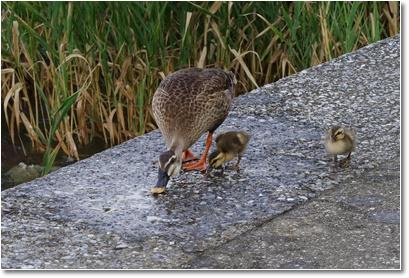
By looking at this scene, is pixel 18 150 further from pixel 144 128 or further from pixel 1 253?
pixel 1 253

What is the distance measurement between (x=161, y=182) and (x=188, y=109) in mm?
453

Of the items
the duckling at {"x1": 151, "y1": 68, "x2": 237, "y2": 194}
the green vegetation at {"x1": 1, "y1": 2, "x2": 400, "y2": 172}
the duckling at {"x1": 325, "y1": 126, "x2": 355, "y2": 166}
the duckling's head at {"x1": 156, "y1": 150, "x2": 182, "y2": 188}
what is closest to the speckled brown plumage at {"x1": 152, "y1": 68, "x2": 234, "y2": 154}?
the duckling at {"x1": 151, "y1": 68, "x2": 237, "y2": 194}

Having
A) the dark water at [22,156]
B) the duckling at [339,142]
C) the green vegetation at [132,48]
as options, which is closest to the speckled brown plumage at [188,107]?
the duckling at [339,142]

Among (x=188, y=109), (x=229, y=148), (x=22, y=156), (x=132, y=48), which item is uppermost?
(x=188, y=109)

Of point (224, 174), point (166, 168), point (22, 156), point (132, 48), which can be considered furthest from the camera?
point (22, 156)

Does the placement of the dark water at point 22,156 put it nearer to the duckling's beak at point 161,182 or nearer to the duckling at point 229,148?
the duckling at point 229,148

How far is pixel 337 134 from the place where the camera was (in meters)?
5.08

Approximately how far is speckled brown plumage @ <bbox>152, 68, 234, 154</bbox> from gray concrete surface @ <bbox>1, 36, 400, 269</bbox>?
0.19m

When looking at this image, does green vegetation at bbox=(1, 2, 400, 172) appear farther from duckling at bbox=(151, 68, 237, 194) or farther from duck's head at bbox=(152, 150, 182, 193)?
duck's head at bbox=(152, 150, 182, 193)

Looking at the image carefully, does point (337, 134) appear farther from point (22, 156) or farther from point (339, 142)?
point (22, 156)

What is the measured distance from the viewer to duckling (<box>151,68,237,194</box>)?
498 cm

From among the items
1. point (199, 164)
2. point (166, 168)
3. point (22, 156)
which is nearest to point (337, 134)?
point (199, 164)

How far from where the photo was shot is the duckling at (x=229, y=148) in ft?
16.5

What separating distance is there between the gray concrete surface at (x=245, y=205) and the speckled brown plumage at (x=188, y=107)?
19cm
